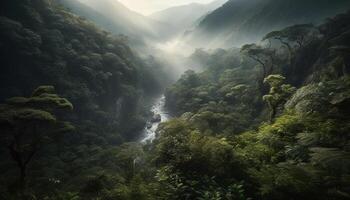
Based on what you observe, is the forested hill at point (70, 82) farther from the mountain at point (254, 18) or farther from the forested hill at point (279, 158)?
the mountain at point (254, 18)

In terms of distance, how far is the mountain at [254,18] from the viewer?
8112cm

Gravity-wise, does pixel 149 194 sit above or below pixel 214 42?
below

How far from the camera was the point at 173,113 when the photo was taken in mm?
61375

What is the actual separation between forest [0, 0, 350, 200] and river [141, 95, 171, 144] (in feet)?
1.19

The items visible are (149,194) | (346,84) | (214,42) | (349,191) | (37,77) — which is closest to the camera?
(349,191)

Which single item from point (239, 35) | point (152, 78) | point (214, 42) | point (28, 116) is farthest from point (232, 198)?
point (214, 42)

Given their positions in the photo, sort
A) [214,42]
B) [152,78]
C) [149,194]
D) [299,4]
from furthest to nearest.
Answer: [214,42] → [299,4] → [152,78] → [149,194]

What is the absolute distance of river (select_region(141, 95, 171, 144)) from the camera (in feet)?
171

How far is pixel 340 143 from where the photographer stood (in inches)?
315

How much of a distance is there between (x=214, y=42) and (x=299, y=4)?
44.7m

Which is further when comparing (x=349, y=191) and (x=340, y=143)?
(x=340, y=143)

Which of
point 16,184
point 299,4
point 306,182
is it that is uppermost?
point 299,4

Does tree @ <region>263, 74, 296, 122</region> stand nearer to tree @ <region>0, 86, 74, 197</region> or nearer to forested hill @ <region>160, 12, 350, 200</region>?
forested hill @ <region>160, 12, 350, 200</region>

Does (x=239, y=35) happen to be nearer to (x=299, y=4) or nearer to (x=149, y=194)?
(x=299, y=4)
